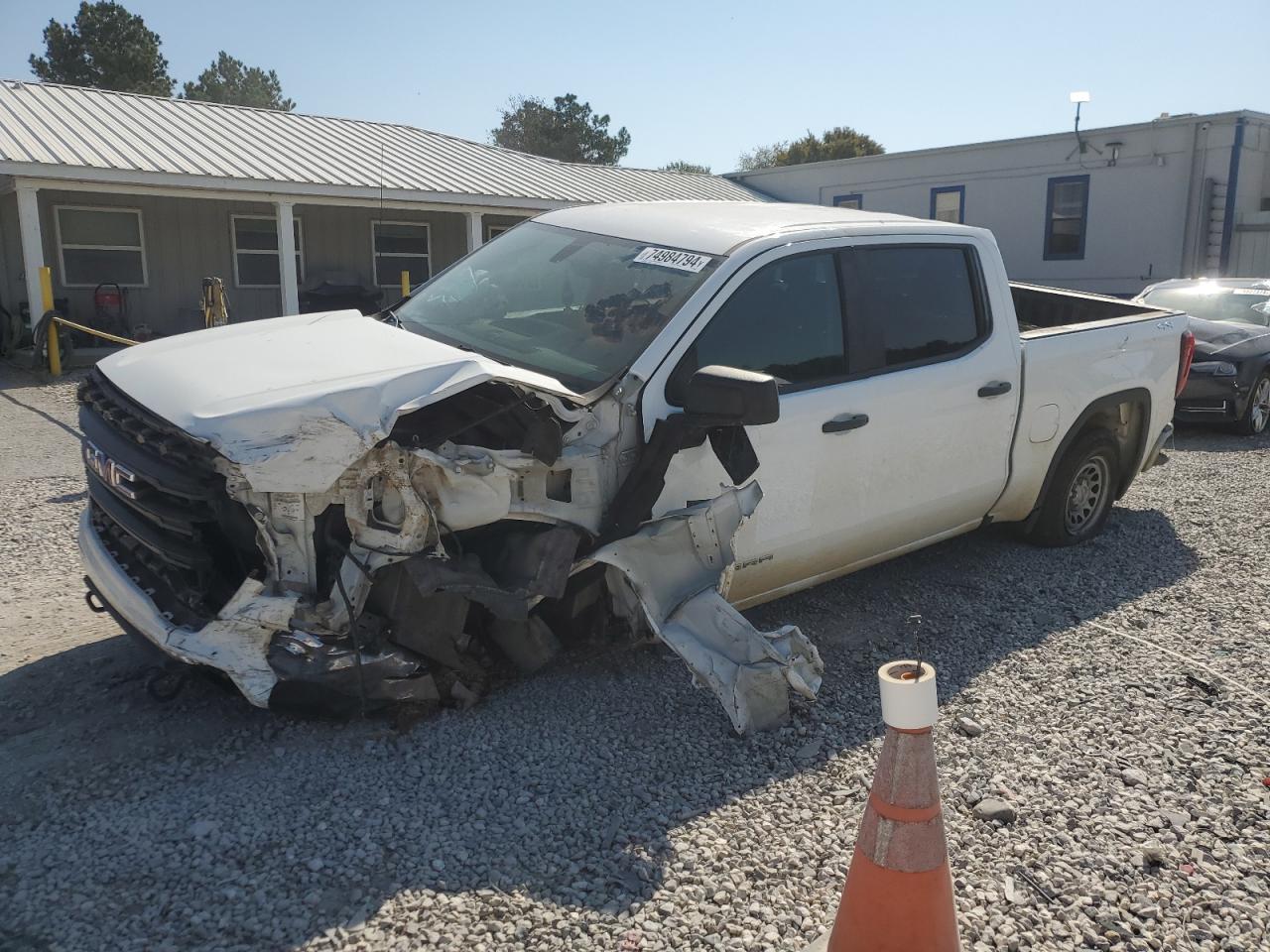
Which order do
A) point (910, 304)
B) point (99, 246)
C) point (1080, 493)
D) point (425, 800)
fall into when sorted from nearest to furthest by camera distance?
1. point (425, 800)
2. point (910, 304)
3. point (1080, 493)
4. point (99, 246)

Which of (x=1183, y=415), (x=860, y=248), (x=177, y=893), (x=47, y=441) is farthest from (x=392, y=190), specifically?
(x=177, y=893)

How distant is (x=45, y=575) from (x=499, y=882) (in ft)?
12.0

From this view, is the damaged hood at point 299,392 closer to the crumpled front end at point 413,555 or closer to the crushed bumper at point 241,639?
the crumpled front end at point 413,555

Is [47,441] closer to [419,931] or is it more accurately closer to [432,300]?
[432,300]

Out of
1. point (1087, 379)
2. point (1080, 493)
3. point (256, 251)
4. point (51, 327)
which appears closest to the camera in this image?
point (1087, 379)

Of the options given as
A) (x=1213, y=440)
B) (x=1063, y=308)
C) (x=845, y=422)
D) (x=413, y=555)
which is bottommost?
(x=1213, y=440)

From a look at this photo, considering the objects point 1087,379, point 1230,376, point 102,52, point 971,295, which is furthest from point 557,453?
point 102,52

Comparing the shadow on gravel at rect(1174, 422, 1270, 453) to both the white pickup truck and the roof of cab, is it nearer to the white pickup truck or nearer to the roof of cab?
the white pickup truck

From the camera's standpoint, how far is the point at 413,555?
346cm

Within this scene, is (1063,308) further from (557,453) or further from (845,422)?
(557,453)

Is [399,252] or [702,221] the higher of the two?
[702,221]

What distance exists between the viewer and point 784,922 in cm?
281

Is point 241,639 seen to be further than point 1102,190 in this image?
No

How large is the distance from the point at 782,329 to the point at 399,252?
17.3 meters
